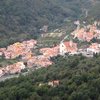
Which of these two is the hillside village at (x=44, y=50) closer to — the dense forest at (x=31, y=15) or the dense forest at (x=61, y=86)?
the dense forest at (x=31, y=15)

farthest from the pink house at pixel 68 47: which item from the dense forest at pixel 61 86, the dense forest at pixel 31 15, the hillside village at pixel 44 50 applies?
the dense forest at pixel 61 86

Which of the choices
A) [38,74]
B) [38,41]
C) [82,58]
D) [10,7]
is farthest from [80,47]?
[10,7]

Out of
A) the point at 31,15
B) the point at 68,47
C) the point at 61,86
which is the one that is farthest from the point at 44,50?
the point at 31,15

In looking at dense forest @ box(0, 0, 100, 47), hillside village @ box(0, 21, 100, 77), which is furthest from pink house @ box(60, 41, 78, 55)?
dense forest @ box(0, 0, 100, 47)

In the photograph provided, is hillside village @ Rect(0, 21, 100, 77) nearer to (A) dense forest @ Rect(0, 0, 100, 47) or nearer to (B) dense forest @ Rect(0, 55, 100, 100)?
(A) dense forest @ Rect(0, 0, 100, 47)

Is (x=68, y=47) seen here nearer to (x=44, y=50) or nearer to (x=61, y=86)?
(x=44, y=50)
